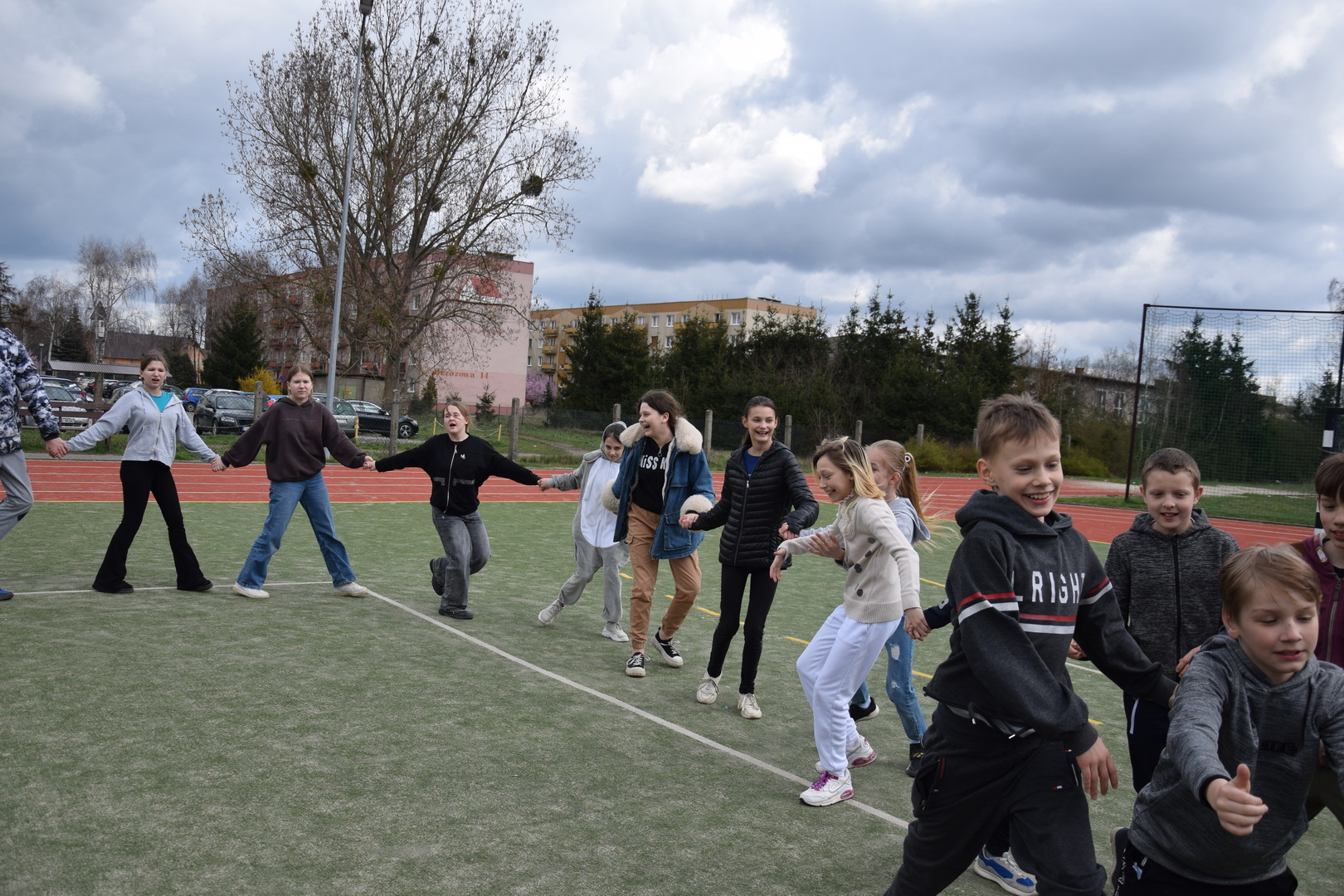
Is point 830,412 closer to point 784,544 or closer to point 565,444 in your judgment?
point 565,444

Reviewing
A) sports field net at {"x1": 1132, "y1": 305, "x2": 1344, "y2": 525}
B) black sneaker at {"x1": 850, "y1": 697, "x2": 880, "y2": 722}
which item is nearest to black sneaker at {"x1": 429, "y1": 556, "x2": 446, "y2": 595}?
black sneaker at {"x1": 850, "y1": 697, "x2": 880, "y2": 722}

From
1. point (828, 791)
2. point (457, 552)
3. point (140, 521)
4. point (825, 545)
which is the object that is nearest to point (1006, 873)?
point (828, 791)

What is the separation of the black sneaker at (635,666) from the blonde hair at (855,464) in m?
2.30

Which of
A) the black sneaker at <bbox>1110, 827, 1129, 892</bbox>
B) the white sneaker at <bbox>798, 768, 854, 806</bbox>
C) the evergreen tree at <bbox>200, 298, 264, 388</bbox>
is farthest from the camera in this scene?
the evergreen tree at <bbox>200, 298, 264, 388</bbox>

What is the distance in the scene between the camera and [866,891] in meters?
3.34

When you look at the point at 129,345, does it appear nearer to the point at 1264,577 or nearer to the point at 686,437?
the point at 686,437

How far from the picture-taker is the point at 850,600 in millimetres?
4352

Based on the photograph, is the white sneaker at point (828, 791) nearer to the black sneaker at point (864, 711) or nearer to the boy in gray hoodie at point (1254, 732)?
the black sneaker at point (864, 711)

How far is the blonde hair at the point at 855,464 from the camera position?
435 cm

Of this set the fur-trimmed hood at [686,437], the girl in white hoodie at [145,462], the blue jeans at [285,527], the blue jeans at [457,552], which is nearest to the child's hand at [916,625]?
the fur-trimmed hood at [686,437]

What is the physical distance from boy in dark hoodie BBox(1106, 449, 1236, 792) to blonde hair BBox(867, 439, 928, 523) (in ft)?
3.98

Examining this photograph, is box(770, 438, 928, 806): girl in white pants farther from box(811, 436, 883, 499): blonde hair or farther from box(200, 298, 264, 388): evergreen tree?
box(200, 298, 264, 388): evergreen tree

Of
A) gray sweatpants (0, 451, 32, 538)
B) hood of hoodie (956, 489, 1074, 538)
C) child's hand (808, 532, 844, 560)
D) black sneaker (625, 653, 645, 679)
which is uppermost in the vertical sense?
hood of hoodie (956, 489, 1074, 538)

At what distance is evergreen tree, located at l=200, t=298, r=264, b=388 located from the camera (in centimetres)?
5144
